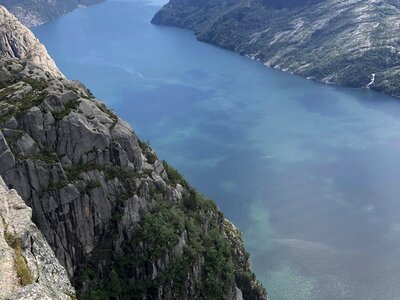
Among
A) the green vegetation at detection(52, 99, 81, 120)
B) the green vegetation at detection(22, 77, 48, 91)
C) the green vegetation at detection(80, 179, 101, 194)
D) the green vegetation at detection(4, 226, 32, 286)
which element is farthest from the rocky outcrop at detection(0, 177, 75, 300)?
the green vegetation at detection(22, 77, 48, 91)

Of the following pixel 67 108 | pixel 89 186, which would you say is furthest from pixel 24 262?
pixel 67 108

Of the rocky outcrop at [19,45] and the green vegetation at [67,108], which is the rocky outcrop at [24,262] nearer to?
the green vegetation at [67,108]

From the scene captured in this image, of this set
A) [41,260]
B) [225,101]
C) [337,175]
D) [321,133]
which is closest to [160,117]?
[225,101]

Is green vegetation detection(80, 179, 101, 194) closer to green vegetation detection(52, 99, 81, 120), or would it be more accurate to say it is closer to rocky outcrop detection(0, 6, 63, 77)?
green vegetation detection(52, 99, 81, 120)

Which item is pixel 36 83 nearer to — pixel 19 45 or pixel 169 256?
pixel 169 256

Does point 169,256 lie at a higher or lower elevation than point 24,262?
lower
